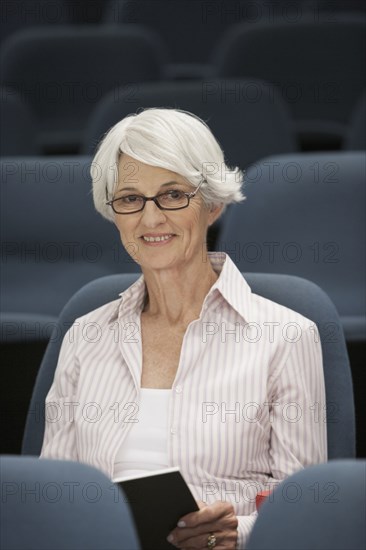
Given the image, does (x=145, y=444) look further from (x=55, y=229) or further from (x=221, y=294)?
(x=55, y=229)

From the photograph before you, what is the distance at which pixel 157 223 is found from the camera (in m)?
1.78

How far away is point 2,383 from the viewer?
2064 mm

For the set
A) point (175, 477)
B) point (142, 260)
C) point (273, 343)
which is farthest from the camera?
point (142, 260)

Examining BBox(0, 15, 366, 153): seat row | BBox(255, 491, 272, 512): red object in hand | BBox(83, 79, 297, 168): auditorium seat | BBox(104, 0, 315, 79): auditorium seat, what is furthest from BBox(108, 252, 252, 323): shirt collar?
BBox(104, 0, 315, 79): auditorium seat

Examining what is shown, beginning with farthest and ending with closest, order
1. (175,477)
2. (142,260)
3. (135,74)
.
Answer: (135,74)
(142,260)
(175,477)

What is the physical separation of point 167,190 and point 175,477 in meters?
0.55

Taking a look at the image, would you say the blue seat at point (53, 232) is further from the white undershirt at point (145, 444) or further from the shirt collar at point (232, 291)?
the white undershirt at point (145, 444)

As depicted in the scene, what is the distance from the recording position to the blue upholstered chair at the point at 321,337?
1.68m

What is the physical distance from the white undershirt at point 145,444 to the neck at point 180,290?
0.16 m

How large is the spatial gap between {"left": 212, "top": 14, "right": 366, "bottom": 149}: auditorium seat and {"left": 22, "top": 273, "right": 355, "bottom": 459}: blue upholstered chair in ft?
5.78

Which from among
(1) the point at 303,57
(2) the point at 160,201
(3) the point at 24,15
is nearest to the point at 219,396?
(2) the point at 160,201

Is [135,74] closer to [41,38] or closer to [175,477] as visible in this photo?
[41,38]

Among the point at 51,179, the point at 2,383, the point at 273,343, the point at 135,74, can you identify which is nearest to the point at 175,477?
the point at 273,343

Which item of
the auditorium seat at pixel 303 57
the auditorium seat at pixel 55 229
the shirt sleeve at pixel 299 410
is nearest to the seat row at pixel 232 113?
the auditorium seat at pixel 55 229
